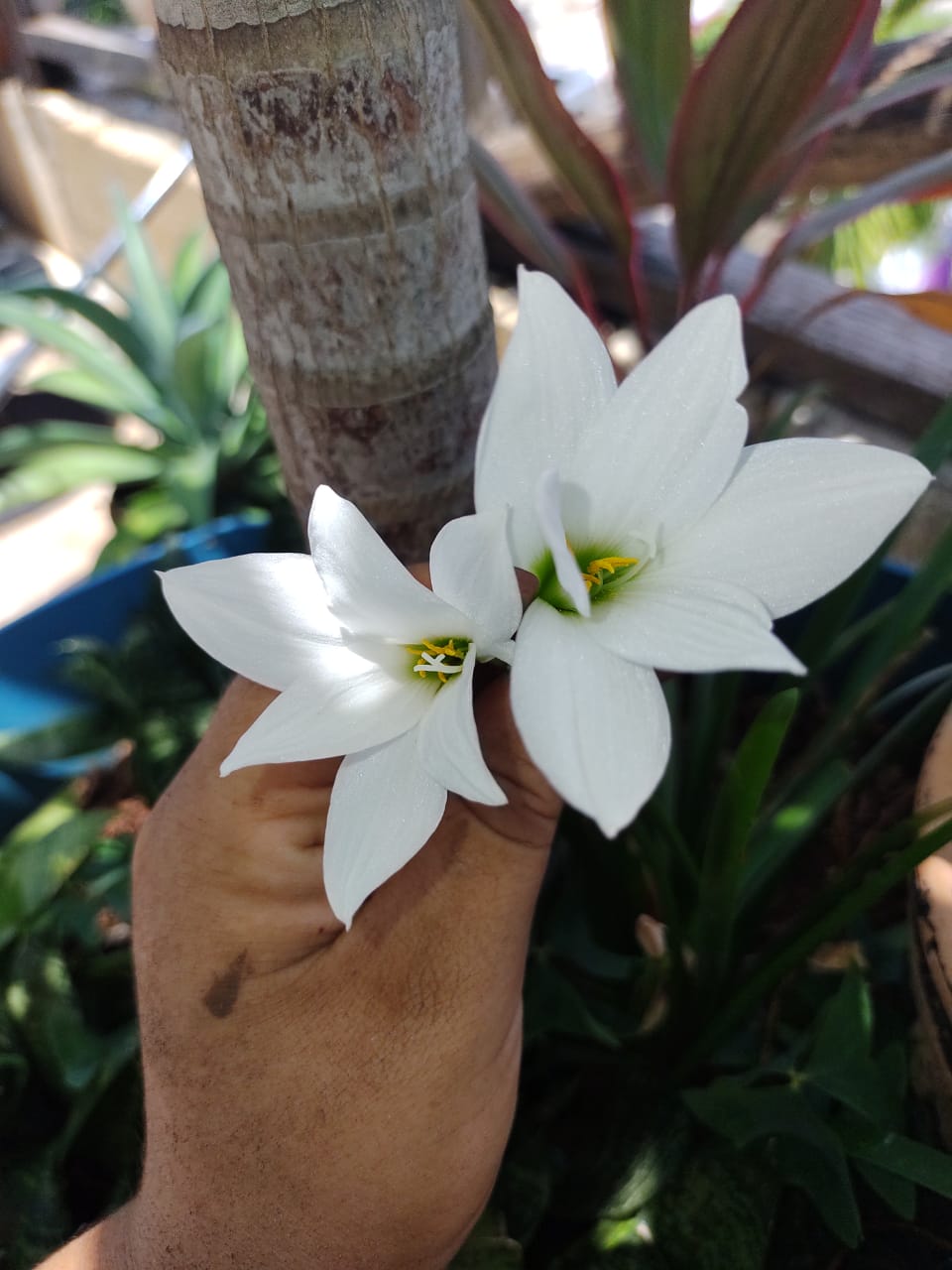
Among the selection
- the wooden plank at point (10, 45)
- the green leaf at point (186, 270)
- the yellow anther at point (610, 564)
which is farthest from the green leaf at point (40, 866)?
the wooden plank at point (10, 45)

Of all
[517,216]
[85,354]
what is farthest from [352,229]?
[85,354]

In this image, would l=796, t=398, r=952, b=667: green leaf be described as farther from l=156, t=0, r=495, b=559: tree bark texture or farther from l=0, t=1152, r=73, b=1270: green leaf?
l=0, t=1152, r=73, b=1270: green leaf

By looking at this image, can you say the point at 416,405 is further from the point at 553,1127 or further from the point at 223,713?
the point at 553,1127

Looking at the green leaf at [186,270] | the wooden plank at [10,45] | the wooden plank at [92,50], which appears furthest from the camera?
the wooden plank at [10,45]

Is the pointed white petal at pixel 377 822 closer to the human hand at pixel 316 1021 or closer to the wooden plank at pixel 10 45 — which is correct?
the human hand at pixel 316 1021

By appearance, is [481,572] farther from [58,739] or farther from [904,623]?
[58,739]

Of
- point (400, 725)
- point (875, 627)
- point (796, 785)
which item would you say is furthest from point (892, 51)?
point (400, 725)

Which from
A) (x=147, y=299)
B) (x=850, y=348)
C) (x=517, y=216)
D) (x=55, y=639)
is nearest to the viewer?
(x=517, y=216)
